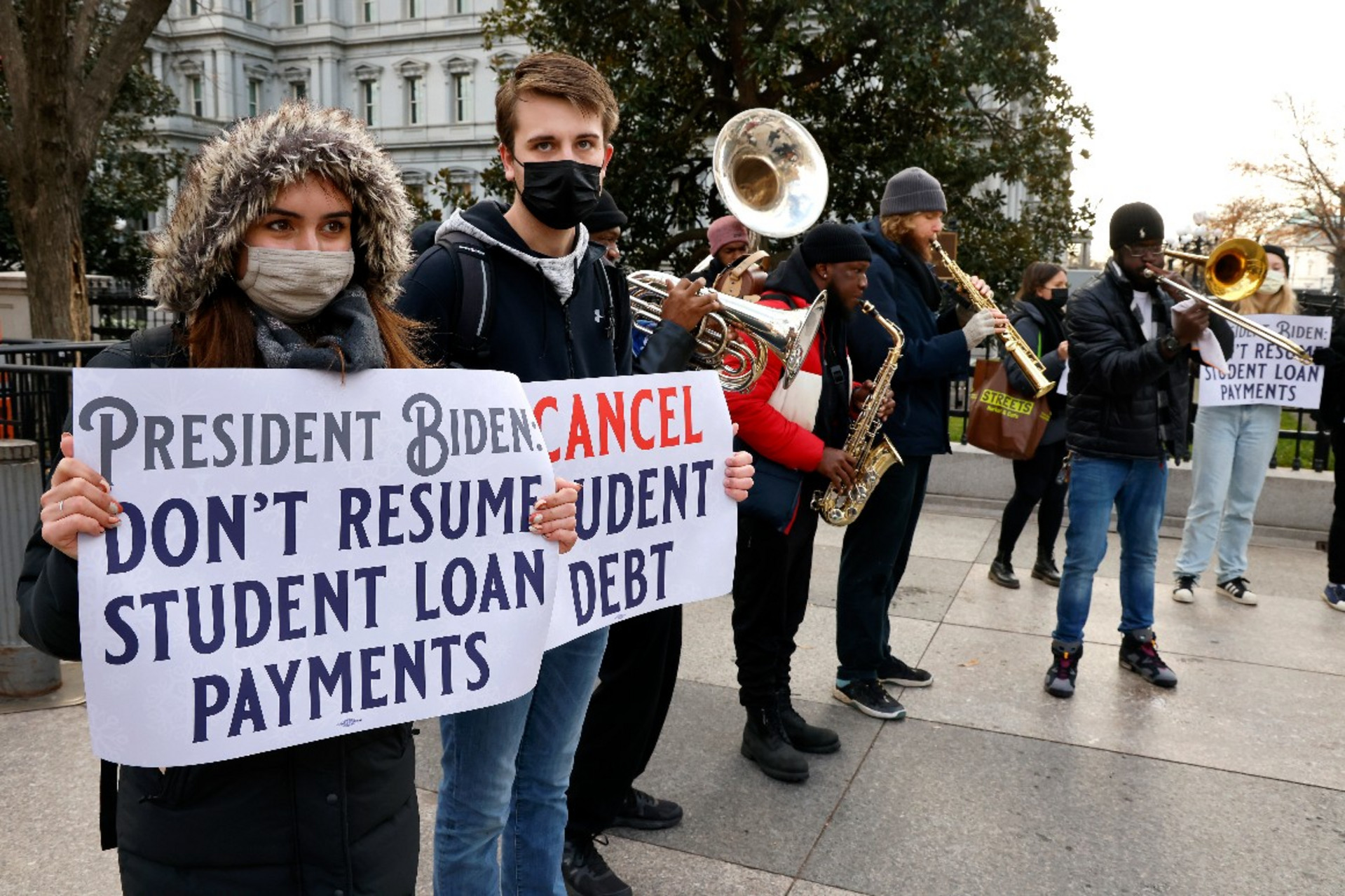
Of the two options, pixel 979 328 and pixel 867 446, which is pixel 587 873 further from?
pixel 979 328

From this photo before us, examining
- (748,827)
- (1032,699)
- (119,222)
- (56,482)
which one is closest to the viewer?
(56,482)

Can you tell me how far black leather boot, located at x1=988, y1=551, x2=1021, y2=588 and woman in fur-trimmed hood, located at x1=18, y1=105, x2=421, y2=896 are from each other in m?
5.41

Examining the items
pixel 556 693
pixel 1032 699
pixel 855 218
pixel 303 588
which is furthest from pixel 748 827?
pixel 855 218

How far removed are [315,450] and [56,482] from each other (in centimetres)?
38

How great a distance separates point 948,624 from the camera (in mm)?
5820

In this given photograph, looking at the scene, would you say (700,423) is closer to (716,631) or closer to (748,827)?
(748,827)

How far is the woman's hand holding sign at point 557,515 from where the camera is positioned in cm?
208

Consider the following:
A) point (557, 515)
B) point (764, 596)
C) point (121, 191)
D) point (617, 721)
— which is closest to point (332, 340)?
point (557, 515)

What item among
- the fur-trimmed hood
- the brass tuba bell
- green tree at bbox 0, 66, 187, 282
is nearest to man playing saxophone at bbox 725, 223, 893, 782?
the brass tuba bell

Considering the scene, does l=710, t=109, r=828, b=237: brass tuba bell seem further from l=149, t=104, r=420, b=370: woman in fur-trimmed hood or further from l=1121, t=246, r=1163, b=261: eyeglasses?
l=149, t=104, r=420, b=370: woman in fur-trimmed hood

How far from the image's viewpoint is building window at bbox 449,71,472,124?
58125 millimetres

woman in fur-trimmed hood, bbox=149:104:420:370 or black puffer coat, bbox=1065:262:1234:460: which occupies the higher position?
woman in fur-trimmed hood, bbox=149:104:420:370

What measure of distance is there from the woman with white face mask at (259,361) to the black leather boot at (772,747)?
227 centimetres

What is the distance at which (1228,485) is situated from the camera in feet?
21.1
